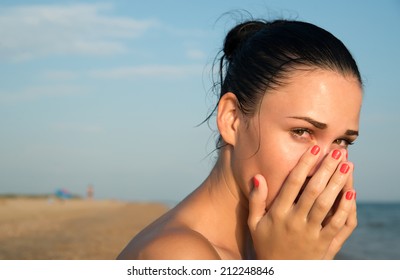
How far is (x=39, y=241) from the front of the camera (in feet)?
58.0

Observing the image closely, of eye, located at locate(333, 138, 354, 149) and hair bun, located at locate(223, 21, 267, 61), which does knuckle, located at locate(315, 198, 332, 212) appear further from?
hair bun, located at locate(223, 21, 267, 61)

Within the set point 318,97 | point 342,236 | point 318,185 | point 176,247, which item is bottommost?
point 342,236

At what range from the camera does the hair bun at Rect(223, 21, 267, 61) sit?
363 centimetres

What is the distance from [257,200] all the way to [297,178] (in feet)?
0.89

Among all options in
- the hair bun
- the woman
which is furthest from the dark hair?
the hair bun

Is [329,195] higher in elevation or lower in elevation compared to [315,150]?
lower

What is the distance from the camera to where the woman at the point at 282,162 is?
2.87 meters

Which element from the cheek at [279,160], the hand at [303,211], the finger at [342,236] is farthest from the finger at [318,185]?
the finger at [342,236]

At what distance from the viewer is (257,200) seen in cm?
298

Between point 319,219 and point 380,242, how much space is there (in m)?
25.4

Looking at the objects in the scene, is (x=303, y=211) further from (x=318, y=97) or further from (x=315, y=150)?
(x=318, y=97)

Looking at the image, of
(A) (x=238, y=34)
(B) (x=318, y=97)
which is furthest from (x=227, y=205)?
(A) (x=238, y=34)
